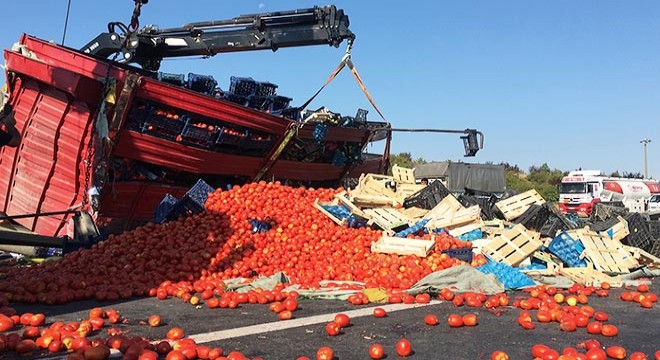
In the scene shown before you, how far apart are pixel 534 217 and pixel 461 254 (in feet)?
13.1

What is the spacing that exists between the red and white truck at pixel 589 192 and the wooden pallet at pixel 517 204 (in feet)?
65.5

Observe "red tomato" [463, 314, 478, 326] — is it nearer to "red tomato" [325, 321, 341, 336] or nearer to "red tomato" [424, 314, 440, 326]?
"red tomato" [424, 314, 440, 326]

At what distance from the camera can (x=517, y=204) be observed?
1284cm

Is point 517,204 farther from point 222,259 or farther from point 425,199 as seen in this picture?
point 222,259

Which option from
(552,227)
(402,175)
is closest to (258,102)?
(402,175)

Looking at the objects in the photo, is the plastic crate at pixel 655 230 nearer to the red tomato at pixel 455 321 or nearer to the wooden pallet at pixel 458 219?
the wooden pallet at pixel 458 219

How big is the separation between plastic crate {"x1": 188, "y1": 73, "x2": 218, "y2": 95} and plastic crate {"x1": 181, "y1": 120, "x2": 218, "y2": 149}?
1.66 m

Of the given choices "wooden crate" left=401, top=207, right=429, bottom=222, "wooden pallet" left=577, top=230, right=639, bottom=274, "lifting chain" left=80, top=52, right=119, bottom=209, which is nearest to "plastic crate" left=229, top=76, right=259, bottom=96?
"lifting chain" left=80, top=52, right=119, bottom=209

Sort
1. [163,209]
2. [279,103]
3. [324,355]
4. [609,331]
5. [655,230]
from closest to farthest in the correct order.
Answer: [324,355] < [609,331] < [163,209] < [655,230] < [279,103]

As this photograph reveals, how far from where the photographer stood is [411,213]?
1152 centimetres

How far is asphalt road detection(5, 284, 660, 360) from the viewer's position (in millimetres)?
4777

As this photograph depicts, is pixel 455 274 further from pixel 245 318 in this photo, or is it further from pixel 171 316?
pixel 171 316

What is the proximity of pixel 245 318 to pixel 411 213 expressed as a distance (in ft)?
20.6

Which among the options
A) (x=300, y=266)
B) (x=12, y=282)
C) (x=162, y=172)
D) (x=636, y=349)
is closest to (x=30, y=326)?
(x=12, y=282)
